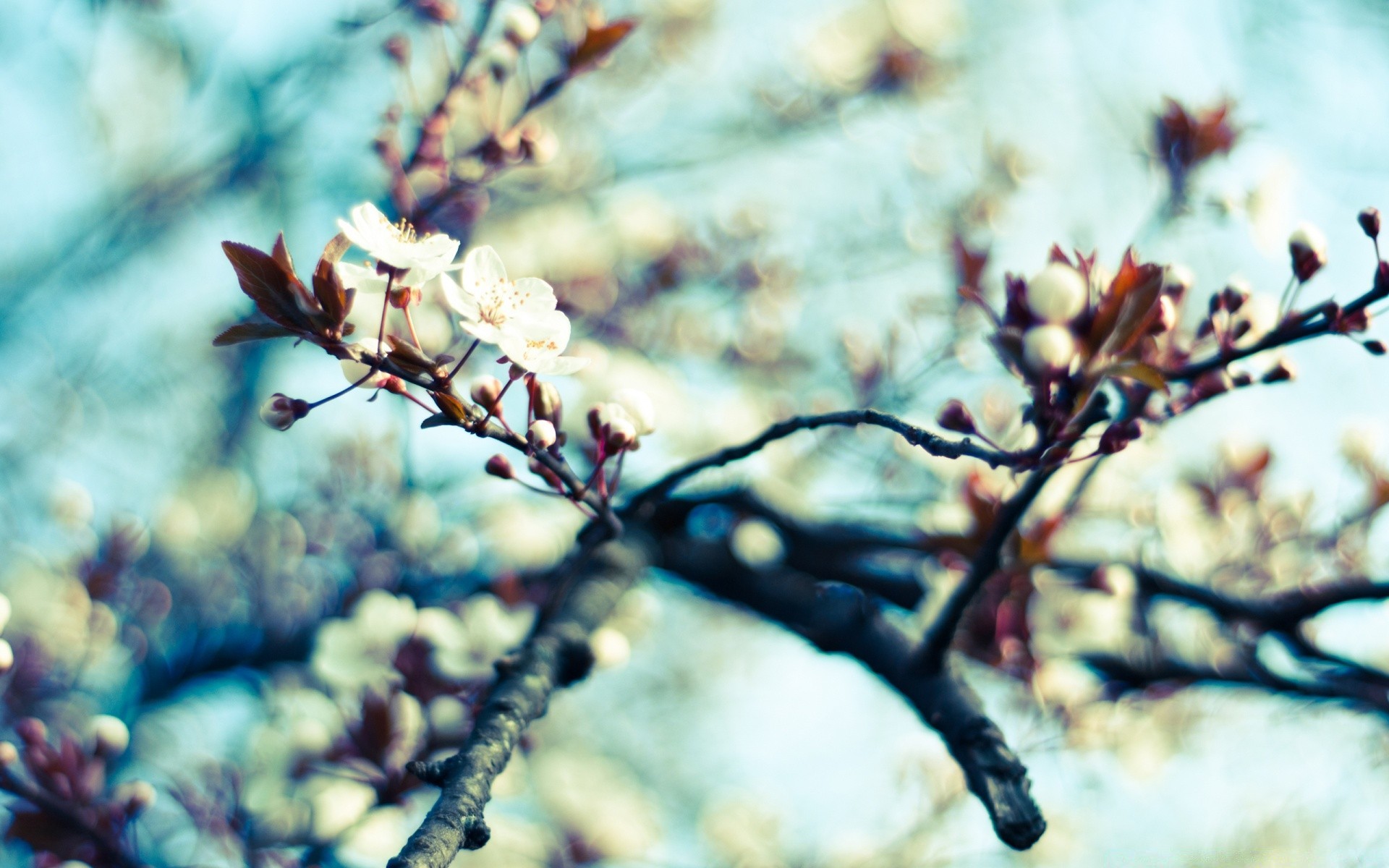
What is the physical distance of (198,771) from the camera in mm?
2104

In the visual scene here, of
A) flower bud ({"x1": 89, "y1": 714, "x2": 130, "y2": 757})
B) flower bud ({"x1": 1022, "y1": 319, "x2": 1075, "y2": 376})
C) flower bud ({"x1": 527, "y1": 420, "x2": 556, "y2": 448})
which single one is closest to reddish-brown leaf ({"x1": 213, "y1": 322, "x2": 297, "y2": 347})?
flower bud ({"x1": 527, "y1": 420, "x2": 556, "y2": 448})

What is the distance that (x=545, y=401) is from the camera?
36.7 inches

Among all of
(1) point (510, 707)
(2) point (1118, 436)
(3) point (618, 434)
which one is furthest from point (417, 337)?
(2) point (1118, 436)

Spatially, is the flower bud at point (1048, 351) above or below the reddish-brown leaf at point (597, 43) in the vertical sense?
below

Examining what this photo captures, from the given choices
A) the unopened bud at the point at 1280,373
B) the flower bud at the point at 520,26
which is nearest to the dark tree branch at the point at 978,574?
the unopened bud at the point at 1280,373

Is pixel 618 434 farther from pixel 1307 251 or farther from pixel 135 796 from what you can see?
pixel 135 796

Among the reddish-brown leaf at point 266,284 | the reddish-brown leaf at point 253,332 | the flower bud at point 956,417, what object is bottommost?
the reddish-brown leaf at point 253,332

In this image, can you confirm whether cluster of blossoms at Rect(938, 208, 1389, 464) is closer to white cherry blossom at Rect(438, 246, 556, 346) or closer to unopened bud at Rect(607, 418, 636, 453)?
unopened bud at Rect(607, 418, 636, 453)

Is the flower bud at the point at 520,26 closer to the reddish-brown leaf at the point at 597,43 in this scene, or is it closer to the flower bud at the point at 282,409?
the reddish-brown leaf at the point at 597,43

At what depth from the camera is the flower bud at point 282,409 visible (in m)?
0.86

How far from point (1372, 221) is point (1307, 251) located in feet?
0.35

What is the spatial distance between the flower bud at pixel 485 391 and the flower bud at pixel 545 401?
56mm

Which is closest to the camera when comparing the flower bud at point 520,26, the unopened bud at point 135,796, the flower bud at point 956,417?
the flower bud at point 956,417

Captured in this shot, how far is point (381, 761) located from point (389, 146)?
3.69ft
